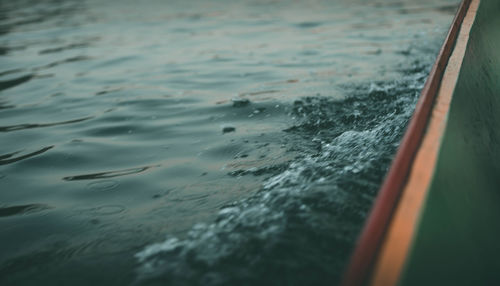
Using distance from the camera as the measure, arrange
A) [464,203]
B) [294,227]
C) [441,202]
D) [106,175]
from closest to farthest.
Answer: [441,202] → [464,203] → [294,227] → [106,175]

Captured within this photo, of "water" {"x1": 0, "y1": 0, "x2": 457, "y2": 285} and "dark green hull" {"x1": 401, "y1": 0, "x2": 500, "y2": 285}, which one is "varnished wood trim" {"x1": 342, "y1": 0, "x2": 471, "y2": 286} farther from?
"water" {"x1": 0, "y1": 0, "x2": 457, "y2": 285}

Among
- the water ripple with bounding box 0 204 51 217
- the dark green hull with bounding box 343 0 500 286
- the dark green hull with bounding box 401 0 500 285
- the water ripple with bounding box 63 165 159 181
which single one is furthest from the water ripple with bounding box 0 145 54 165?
the dark green hull with bounding box 401 0 500 285

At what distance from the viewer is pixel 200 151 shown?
3.02 m

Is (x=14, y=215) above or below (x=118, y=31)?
below

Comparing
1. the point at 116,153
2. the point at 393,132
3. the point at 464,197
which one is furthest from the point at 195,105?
the point at 464,197

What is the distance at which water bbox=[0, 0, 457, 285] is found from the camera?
1.81 meters

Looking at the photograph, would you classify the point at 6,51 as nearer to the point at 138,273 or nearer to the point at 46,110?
the point at 46,110

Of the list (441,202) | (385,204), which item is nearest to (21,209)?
(385,204)

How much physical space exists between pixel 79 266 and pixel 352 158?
5.28 ft

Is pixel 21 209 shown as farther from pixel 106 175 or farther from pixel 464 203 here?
pixel 464 203

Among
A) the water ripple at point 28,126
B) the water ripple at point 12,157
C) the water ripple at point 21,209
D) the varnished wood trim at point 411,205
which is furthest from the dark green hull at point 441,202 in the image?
the water ripple at point 28,126

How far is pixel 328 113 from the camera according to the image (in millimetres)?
3475

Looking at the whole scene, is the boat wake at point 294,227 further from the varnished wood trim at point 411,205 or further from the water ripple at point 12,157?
the water ripple at point 12,157

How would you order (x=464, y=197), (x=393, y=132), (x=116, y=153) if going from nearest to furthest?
1. (x=464, y=197)
2. (x=393, y=132)
3. (x=116, y=153)
